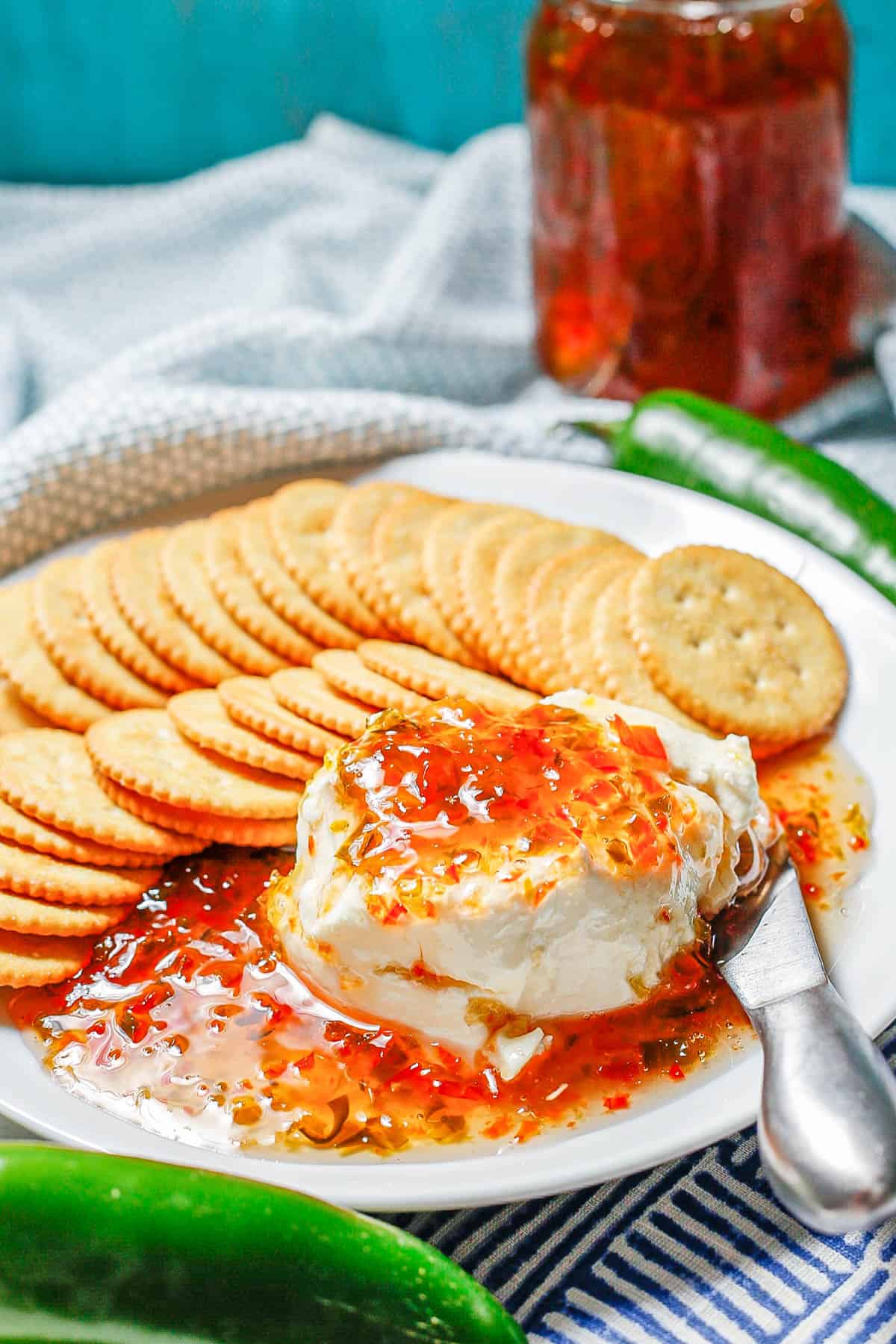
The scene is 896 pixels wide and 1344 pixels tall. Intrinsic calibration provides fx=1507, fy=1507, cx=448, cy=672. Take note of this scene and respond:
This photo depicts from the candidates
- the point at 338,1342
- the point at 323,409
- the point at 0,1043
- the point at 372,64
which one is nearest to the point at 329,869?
the point at 0,1043

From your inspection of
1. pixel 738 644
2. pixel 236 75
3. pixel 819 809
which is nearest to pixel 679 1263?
pixel 819 809

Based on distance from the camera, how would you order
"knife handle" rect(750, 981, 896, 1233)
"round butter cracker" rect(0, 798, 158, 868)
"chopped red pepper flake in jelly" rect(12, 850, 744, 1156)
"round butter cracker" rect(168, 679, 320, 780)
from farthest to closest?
"round butter cracker" rect(168, 679, 320, 780), "round butter cracker" rect(0, 798, 158, 868), "chopped red pepper flake in jelly" rect(12, 850, 744, 1156), "knife handle" rect(750, 981, 896, 1233)

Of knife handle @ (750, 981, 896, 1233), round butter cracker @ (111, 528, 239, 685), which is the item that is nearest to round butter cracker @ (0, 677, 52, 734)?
round butter cracker @ (111, 528, 239, 685)

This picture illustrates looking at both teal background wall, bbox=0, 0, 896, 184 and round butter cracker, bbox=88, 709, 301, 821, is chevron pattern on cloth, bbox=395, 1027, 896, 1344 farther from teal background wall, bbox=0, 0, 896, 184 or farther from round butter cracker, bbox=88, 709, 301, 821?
teal background wall, bbox=0, 0, 896, 184

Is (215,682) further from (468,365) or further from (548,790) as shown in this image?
(468,365)

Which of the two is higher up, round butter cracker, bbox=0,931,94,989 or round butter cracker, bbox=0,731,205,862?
round butter cracker, bbox=0,731,205,862

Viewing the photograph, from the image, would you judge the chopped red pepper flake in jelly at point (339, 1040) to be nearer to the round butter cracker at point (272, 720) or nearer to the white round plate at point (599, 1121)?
the white round plate at point (599, 1121)

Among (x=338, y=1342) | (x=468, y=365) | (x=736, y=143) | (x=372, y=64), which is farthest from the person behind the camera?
(x=372, y=64)

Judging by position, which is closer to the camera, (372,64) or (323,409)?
(323,409)
